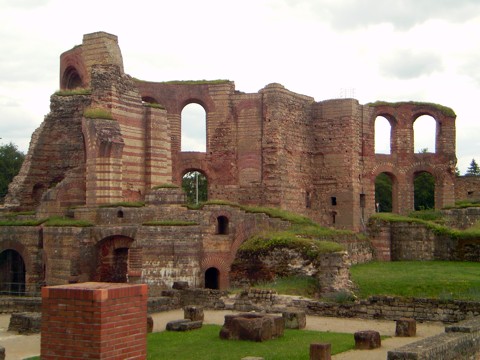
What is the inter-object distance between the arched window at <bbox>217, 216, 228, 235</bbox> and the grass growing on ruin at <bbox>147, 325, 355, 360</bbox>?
10337 millimetres

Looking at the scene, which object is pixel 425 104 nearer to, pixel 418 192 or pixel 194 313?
pixel 418 192

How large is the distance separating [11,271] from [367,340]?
17.8m

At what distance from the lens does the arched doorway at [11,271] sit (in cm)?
2702

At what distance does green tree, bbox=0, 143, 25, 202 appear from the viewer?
5356 centimetres

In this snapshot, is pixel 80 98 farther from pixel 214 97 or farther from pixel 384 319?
Result: pixel 384 319

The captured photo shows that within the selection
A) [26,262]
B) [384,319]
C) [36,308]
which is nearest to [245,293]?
[384,319]

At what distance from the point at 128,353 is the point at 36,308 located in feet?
45.5

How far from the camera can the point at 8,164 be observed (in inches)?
2227

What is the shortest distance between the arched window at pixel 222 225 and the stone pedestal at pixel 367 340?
12851mm

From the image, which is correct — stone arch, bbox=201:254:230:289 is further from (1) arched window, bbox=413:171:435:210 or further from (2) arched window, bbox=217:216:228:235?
(1) arched window, bbox=413:171:435:210

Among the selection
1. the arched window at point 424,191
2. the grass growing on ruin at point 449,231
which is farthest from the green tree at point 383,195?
the grass growing on ruin at point 449,231

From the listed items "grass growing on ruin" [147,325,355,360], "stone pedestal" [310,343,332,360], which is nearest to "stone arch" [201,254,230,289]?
"grass growing on ruin" [147,325,355,360]

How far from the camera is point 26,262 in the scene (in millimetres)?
25750

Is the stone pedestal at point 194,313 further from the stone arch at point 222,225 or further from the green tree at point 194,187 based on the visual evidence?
the green tree at point 194,187
